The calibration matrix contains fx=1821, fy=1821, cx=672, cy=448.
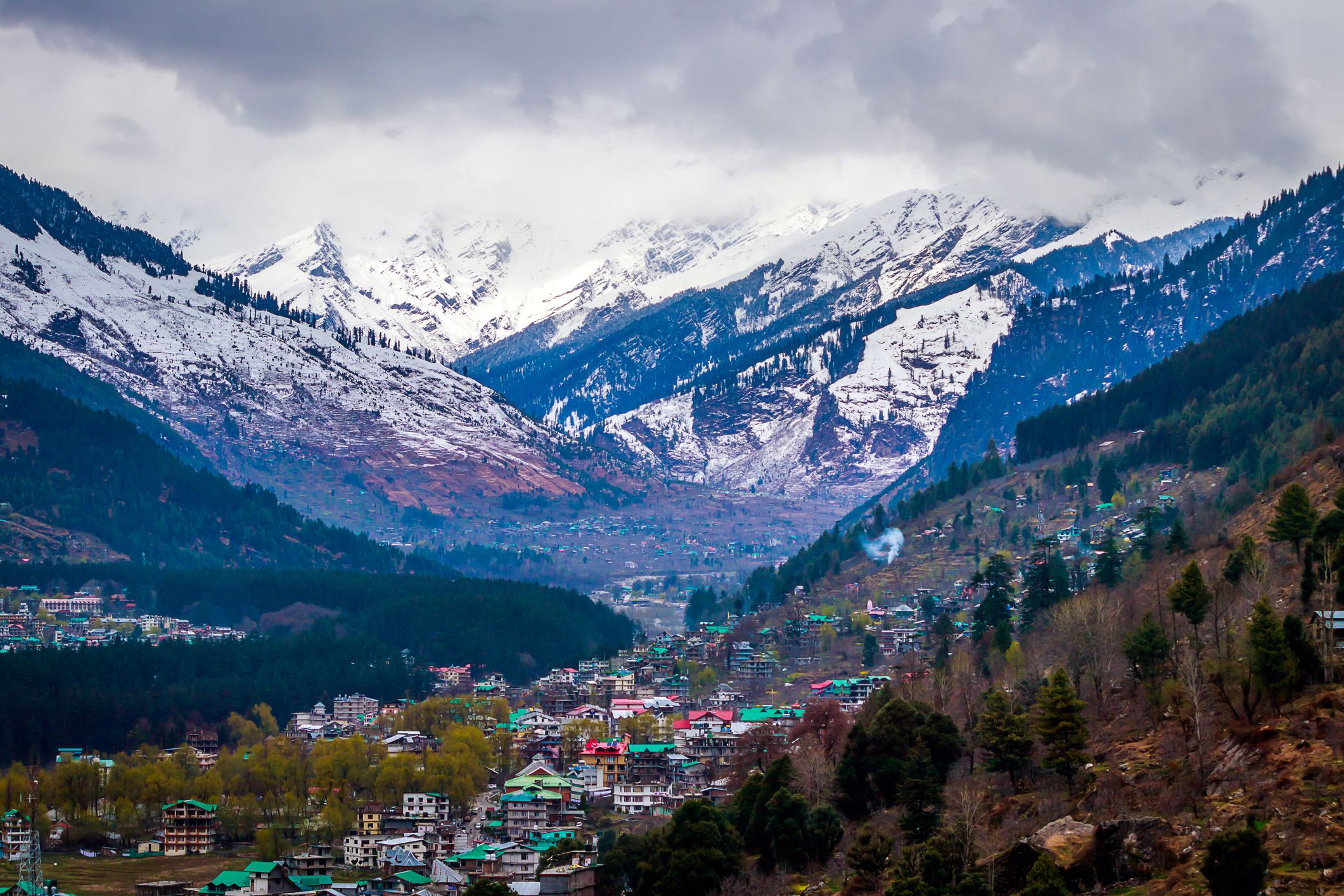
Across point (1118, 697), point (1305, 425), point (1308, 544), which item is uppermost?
point (1305, 425)

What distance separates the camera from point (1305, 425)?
155 meters

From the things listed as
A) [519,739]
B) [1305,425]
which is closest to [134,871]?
[519,739]

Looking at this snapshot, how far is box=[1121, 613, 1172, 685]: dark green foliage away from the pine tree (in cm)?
600

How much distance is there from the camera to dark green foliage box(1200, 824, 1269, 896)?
54062 millimetres

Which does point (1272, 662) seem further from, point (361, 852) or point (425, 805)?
point (425, 805)

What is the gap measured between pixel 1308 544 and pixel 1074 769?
2192cm

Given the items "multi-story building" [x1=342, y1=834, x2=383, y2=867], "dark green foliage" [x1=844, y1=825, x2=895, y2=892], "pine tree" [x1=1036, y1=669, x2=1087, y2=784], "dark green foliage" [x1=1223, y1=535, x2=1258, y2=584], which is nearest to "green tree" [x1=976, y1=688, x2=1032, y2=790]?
"pine tree" [x1=1036, y1=669, x2=1087, y2=784]

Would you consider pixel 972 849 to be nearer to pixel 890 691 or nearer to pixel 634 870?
pixel 634 870

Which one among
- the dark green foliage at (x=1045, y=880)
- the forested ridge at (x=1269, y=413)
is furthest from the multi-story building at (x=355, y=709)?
the dark green foliage at (x=1045, y=880)

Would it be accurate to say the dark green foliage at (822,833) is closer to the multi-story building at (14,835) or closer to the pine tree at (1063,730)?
the pine tree at (1063,730)

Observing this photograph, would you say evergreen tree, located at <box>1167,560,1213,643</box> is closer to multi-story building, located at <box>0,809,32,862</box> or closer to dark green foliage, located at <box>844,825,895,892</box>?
dark green foliage, located at <box>844,825,895,892</box>

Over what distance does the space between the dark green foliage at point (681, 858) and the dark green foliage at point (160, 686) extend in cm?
7845

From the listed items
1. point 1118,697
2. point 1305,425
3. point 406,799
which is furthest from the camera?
point 1305,425

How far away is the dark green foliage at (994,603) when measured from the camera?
137 m
